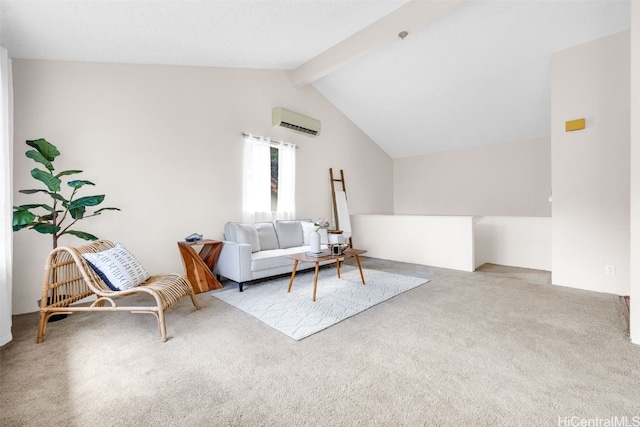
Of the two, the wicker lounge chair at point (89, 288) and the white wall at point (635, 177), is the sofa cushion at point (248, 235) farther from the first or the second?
the white wall at point (635, 177)

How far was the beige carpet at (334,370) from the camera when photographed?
55.5 inches

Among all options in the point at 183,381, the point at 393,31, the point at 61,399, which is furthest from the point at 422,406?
the point at 393,31

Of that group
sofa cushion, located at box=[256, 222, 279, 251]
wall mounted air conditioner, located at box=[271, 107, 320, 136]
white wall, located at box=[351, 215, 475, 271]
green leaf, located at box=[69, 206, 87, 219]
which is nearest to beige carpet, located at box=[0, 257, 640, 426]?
green leaf, located at box=[69, 206, 87, 219]

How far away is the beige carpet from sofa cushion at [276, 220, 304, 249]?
1.81 meters

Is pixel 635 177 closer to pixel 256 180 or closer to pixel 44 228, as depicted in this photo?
pixel 256 180

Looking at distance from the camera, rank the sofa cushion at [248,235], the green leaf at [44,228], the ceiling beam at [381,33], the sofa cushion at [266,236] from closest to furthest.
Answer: the green leaf at [44,228]
the ceiling beam at [381,33]
the sofa cushion at [248,235]
the sofa cushion at [266,236]

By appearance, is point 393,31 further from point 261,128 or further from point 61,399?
point 61,399

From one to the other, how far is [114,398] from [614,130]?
487 centimetres

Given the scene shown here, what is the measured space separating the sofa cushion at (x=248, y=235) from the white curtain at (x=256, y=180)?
0.43 m

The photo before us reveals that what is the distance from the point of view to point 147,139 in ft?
11.6

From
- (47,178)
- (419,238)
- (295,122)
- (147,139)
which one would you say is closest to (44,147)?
(47,178)

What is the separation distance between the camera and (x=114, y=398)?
1.54 metres

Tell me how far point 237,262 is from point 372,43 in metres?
3.14

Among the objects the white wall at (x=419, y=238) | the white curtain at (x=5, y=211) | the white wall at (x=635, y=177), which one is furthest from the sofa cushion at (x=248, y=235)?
the white wall at (x=635, y=177)
